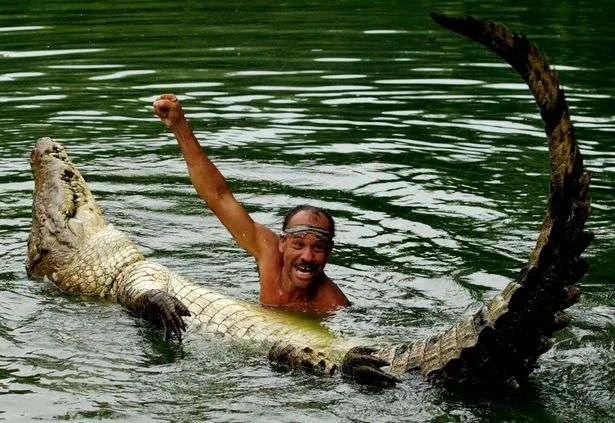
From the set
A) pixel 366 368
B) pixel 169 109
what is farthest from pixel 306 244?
pixel 366 368

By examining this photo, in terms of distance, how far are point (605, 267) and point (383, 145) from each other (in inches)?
159

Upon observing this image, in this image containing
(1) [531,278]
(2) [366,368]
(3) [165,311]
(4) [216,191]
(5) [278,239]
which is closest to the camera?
(1) [531,278]

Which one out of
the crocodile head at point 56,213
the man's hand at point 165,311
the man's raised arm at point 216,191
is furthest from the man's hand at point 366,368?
the crocodile head at point 56,213

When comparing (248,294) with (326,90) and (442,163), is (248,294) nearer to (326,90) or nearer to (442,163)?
(442,163)

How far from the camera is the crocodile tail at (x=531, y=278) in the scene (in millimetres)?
5836

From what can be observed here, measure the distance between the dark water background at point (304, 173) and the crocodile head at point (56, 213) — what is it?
0.26 m

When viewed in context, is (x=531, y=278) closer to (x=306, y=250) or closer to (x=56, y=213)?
(x=306, y=250)

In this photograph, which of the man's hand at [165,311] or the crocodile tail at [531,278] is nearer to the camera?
the crocodile tail at [531,278]

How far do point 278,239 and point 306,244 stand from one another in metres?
0.32

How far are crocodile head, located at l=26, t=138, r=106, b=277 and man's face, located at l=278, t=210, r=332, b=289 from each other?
6.04 ft

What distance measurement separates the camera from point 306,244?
8.27m

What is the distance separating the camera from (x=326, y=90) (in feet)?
50.1

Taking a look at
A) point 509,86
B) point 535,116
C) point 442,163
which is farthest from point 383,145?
point 509,86

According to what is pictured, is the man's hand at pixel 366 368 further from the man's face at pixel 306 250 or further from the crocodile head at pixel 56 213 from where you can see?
the crocodile head at pixel 56 213
